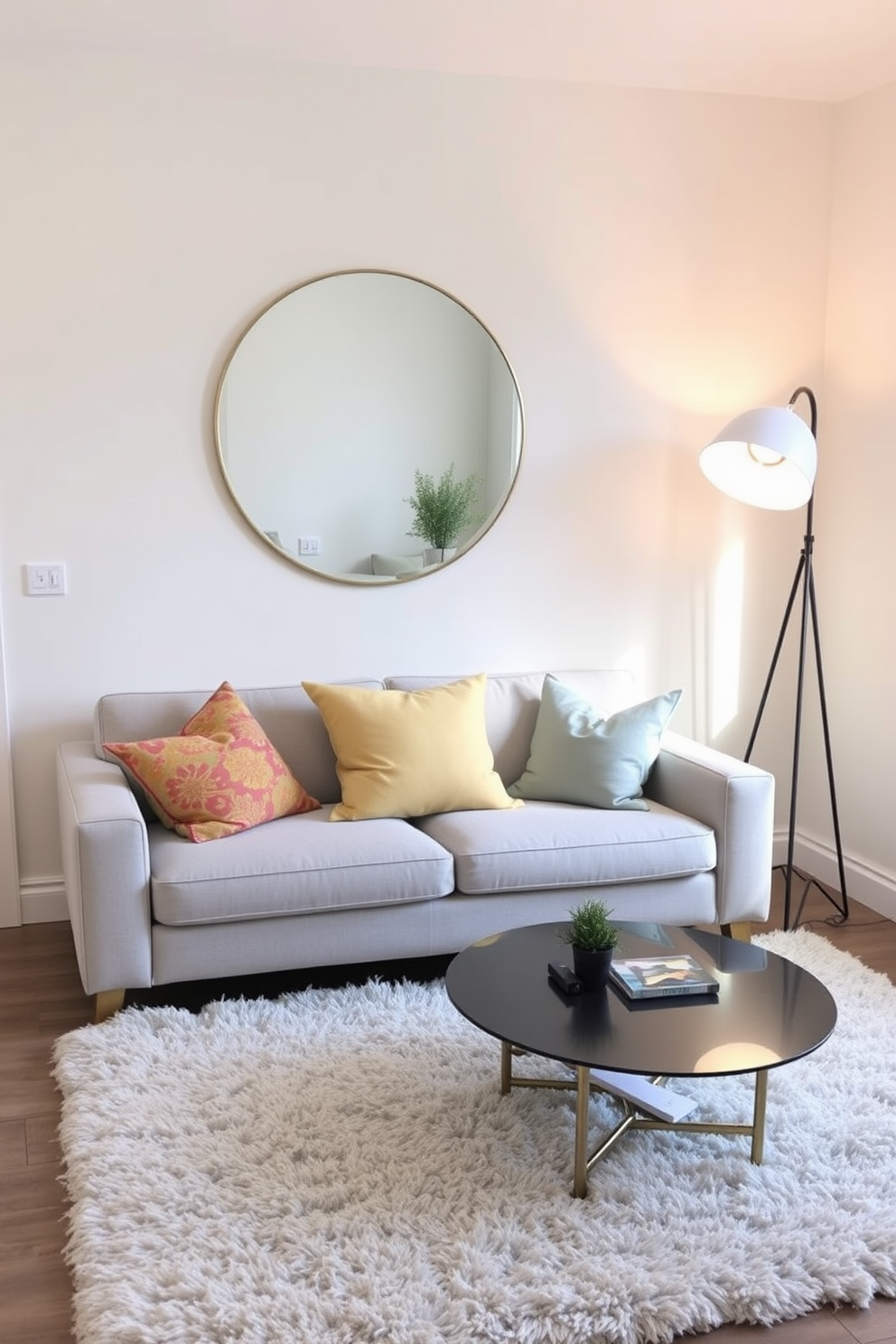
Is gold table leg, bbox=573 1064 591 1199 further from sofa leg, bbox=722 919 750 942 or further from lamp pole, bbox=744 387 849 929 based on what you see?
lamp pole, bbox=744 387 849 929

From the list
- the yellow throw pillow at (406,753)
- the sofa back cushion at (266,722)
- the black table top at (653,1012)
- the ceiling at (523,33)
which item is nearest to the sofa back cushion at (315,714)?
the sofa back cushion at (266,722)

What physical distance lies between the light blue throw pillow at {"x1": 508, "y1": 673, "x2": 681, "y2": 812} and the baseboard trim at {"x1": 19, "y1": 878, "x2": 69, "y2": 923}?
1.47 meters

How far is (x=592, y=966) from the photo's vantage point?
8.15 ft

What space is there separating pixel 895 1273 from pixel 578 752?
1754mm

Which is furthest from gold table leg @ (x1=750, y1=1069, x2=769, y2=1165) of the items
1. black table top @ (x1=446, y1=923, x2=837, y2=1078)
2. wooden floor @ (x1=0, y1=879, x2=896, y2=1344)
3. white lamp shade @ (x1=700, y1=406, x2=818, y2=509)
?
white lamp shade @ (x1=700, y1=406, x2=818, y2=509)

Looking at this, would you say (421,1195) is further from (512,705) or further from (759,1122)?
(512,705)

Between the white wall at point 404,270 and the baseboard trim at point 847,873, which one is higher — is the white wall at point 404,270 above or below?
above

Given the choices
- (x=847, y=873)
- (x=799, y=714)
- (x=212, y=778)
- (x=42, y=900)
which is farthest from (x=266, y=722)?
(x=847, y=873)

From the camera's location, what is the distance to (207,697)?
363cm

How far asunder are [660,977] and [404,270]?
242cm

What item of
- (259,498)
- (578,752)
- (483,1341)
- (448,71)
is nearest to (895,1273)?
(483,1341)

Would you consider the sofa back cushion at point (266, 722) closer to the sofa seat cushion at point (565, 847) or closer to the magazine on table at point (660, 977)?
the sofa seat cushion at point (565, 847)

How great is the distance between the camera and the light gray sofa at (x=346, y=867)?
9.72 feet

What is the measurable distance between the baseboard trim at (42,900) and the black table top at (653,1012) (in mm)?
1667
